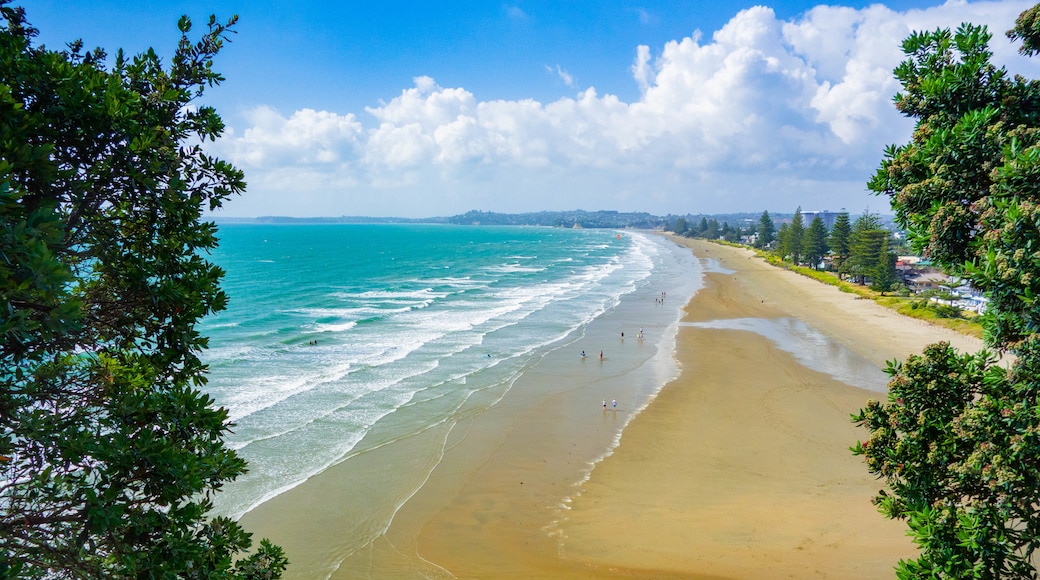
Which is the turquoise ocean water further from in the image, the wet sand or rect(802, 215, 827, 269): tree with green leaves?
rect(802, 215, 827, 269): tree with green leaves

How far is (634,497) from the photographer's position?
15891 mm

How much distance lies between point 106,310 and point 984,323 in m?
8.52

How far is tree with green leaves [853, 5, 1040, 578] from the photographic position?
212 inches

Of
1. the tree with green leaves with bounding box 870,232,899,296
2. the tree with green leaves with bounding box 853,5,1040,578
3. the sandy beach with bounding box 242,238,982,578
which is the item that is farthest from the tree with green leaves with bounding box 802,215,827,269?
the tree with green leaves with bounding box 853,5,1040,578

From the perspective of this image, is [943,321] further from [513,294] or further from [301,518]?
[301,518]

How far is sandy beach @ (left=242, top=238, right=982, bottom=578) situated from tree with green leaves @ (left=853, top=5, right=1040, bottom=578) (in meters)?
7.14

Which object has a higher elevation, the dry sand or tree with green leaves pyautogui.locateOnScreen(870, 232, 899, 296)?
tree with green leaves pyautogui.locateOnScreen(870, 232, 899, 296)

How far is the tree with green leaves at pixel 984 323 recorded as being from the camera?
5391 mm

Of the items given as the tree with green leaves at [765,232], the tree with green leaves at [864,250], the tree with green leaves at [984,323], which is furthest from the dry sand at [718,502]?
the tree with green leaves at [765,232]

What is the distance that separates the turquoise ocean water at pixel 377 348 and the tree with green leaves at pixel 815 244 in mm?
23412

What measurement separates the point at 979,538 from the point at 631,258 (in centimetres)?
10164

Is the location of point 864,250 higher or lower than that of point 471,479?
higher

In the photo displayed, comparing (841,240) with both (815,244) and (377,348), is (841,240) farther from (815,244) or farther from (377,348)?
(377,348)

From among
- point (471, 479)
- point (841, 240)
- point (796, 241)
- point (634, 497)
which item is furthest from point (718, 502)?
point (796, 241)
